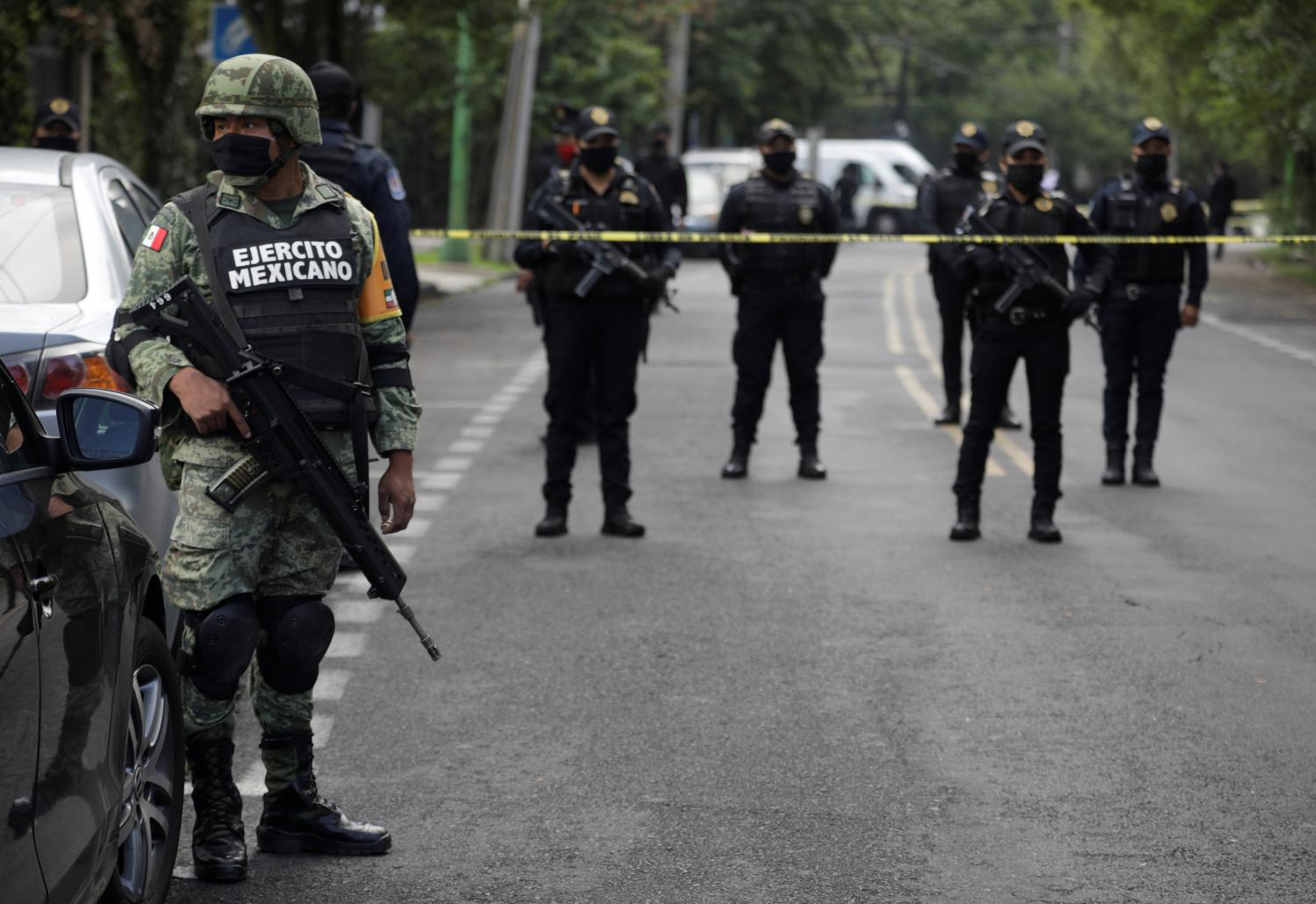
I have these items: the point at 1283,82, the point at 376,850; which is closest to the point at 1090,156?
the point at 1283,82

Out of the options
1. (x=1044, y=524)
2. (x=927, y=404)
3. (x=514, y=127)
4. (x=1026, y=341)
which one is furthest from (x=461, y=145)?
(x=1044, y=524)

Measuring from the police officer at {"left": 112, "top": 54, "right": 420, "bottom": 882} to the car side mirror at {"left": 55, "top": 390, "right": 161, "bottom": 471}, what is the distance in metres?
0.67

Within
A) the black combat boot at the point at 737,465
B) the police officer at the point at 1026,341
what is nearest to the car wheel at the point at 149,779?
the police officer at the point at 1026,341

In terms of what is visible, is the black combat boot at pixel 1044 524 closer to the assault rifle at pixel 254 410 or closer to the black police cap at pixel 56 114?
the assault rifle at pixel 254 410

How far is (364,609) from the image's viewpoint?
7902 millimetres

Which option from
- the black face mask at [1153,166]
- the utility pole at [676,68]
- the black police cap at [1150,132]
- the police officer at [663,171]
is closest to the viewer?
the black police cap at [1150,132]

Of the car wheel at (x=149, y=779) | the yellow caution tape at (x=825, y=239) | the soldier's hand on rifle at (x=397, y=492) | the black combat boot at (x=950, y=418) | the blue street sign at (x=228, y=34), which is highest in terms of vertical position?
the blue street sign at (x=228, y=34)

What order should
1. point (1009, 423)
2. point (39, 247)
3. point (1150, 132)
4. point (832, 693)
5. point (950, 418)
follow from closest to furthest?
point (39, 247)
point (832, 693)
point (1150, 132)
point (1009, 423)
point (950, 418)

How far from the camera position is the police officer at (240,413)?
4664 mm

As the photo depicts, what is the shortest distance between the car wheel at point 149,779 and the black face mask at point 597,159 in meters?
5.59

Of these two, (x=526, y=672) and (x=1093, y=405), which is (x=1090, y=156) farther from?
(x=526, y=672)

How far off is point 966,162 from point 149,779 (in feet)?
33.0

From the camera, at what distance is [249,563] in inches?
185

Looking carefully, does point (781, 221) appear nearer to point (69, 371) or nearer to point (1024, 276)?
point (1024, 276)
